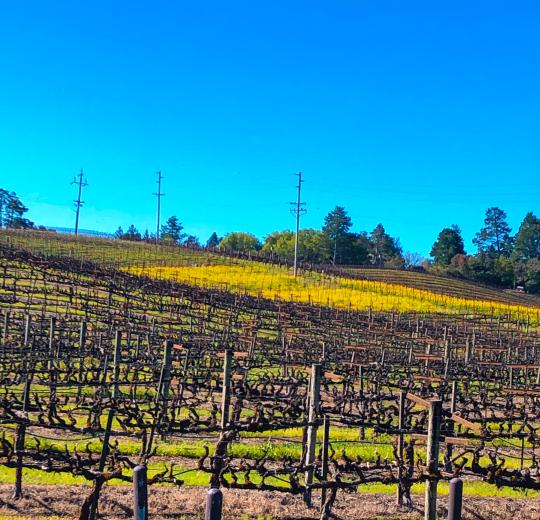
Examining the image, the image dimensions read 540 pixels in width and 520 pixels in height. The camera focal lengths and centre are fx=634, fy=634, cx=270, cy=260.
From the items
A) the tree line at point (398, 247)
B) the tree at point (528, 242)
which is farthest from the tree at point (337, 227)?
the tree at point (528, 242)

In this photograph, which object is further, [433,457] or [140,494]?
[433,457]

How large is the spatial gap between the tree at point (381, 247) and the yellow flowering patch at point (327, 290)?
4556 centimetres

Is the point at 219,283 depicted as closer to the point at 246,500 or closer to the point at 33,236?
the point at 33,236

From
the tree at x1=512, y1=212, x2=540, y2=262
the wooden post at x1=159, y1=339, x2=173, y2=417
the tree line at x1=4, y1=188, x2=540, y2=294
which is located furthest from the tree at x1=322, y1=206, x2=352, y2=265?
the wooden post at x1=159, y1=339, x2=173, y2=417

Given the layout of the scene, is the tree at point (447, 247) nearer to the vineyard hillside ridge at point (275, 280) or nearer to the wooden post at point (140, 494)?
the vineyard hillside ridge at point (275, 280)

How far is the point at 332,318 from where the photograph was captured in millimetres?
36781

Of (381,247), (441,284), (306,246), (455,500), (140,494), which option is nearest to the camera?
(140,494)

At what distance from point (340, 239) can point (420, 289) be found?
108 feet

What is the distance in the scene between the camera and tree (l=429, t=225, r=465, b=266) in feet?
322

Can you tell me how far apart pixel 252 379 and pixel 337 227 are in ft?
261

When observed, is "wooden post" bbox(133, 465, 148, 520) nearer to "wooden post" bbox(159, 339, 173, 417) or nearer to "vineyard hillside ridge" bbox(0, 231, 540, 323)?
"wooden post" bbox(159, 339, 173, 417)

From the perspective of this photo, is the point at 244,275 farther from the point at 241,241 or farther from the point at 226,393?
the point at 241,241

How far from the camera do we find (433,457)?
694 centimetres

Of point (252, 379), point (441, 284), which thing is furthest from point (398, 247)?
point (252, 379)
